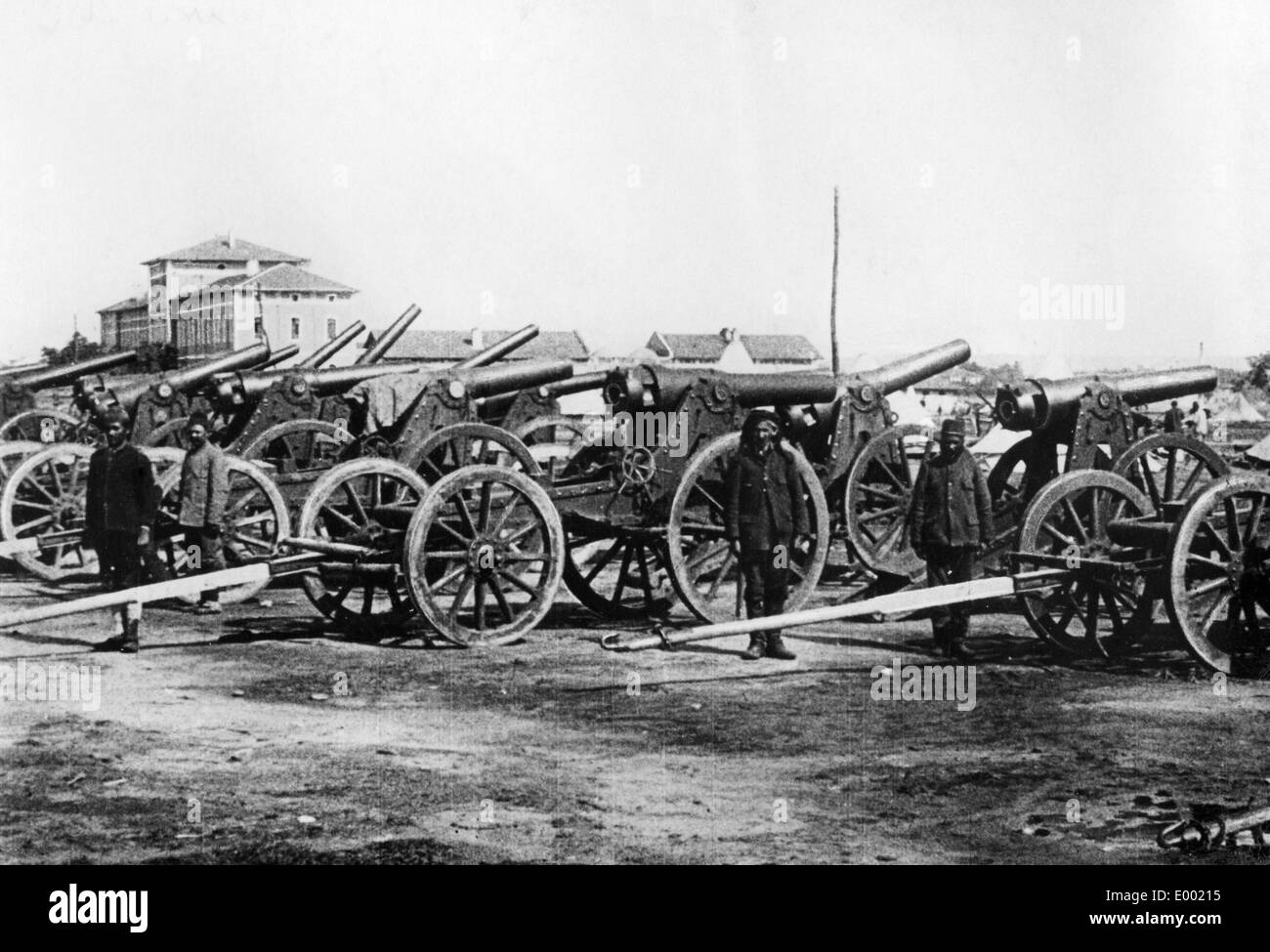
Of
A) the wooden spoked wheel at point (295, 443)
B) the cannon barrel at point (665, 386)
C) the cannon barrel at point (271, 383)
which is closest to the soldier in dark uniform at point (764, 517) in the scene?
the cannon barrel at point (665, 386)

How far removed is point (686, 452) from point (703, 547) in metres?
0.74

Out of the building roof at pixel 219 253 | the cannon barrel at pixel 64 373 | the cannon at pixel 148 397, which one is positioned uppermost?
the building roof at pixel 219 253

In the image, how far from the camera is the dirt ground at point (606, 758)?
589 centimetres

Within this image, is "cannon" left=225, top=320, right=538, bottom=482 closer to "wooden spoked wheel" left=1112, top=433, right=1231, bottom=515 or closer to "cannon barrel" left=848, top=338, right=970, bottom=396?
"cannon barrel" left=848, top=338, right=970, bottom=396

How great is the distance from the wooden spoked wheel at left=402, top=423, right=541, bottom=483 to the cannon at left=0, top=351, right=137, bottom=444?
629 cm

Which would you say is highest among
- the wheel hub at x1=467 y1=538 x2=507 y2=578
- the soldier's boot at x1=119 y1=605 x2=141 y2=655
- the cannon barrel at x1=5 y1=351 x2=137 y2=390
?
the cannon barrel at x1=5 y1=351 x2=137 y2=390

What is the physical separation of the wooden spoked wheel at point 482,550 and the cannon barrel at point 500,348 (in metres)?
4.52

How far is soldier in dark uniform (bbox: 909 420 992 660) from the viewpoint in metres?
9.55

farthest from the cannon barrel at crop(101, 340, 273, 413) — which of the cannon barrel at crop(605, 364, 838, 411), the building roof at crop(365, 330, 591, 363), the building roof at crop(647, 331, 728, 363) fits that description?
the building roof at crop(647, 331, 728, 363)

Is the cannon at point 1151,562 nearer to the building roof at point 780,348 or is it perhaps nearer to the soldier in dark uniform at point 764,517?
the soldier in dark uniform at point 764,517

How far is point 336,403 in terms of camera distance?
14.2 m

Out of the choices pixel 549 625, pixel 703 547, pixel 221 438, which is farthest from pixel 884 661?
pixel 221 438
